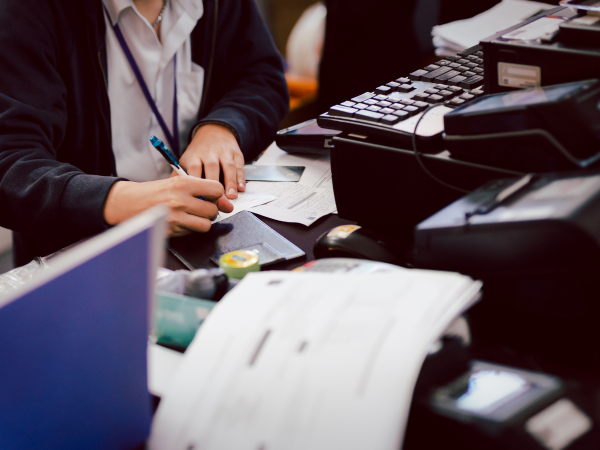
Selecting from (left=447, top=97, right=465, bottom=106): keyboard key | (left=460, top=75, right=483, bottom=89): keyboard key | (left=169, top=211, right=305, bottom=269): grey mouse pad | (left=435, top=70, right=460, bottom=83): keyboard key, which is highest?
(left=435, top=70, right=460, bottom=83): keyboard key

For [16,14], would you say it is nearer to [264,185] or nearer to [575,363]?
[264,185]

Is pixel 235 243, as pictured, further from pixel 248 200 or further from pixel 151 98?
pixel 151 98

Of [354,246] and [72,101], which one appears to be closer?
[354,246]

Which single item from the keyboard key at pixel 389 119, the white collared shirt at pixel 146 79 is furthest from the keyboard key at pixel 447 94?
the white collared shirt at pixel 146 79

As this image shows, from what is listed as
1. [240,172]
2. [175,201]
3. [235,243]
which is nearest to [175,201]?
[175,201]

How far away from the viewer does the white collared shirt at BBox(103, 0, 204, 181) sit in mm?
1059

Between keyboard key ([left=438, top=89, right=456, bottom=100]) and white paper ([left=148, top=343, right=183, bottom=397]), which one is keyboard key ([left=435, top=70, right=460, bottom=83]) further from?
white paper ([left=148, top=343, right=183, bottom=397])

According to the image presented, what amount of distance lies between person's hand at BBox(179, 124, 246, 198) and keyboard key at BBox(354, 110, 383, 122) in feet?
0.95

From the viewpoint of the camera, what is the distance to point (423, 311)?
0.41 m

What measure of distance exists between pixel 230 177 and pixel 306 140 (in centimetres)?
18

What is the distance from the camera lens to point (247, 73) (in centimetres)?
127

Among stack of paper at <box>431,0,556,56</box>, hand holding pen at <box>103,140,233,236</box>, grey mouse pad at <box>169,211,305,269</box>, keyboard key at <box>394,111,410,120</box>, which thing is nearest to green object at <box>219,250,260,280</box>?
grey mouse pad at <box>169,211,305,269</box>

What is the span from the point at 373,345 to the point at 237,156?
66cm

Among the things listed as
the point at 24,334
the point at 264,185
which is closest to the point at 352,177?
the point at 264,185
